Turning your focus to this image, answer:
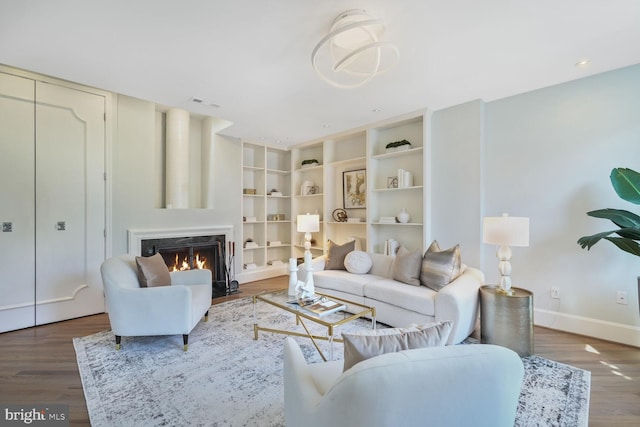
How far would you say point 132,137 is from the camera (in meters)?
3.71

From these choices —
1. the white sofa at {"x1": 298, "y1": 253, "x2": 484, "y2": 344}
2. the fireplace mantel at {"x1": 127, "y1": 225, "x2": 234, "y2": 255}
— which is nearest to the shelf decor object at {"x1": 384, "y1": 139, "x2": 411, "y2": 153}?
the white sofa at {"x1": 298, "y1": 253, "x2": 484, "y2": 344}

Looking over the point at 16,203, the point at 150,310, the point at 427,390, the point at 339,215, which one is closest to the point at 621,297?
the point at 427,390

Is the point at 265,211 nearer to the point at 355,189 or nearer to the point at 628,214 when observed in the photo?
the point at 355,189

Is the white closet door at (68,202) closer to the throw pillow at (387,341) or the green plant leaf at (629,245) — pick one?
the throw pillow at (387,341)

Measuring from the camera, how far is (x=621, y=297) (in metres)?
2.60

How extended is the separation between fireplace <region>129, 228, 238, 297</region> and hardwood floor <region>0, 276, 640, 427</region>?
3.50ft

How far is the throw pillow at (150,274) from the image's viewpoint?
8.59ft

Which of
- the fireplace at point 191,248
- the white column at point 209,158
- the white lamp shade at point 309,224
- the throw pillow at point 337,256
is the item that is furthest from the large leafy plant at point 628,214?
the white column at point 209,158

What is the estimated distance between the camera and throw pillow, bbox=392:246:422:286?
3041 millimetres

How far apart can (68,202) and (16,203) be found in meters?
0.41

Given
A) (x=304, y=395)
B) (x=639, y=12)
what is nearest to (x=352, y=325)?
(x=304, y=395)

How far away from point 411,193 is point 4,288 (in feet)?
16.2

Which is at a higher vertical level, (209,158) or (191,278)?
(209,158)

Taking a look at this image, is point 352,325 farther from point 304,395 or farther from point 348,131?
Result: point 348,131
